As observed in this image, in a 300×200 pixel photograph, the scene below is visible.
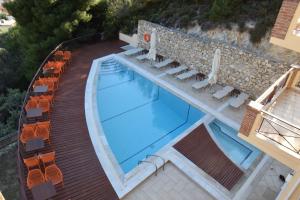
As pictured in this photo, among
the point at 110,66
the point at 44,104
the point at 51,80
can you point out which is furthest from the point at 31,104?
the point at 110,66

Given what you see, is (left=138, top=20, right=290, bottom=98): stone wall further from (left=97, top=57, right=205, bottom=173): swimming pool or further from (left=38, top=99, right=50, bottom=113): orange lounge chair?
(left=38, top=99, right=50, bottom=113): orange lounge chair

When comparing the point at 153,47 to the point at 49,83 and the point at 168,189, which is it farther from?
the point at 168,189

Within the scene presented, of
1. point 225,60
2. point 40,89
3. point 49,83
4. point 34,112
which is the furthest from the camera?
point 225,60

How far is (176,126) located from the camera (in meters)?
12.1

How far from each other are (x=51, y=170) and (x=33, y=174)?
0.58 metres

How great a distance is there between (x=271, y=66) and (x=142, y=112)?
23.4 ft

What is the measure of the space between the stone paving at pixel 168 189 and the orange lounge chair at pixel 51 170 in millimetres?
2379

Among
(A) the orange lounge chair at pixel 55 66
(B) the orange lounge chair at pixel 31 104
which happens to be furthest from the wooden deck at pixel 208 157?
(A) the orange lounge chair at pixel 55 66

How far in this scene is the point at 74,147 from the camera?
10188 millimetres

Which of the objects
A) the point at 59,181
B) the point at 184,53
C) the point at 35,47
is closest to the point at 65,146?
the point at 59,181

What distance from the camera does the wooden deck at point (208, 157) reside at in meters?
9.28

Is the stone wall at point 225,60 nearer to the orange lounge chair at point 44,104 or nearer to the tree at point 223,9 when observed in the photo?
the tree at point 223,9

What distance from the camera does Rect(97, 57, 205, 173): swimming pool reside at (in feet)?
35.3

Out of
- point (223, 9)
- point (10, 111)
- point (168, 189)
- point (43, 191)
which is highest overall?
point (223, 9)
